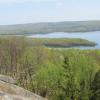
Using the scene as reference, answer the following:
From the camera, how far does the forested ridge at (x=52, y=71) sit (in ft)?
155

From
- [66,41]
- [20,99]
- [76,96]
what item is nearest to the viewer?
[20,99]

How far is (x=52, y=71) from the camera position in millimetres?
57812

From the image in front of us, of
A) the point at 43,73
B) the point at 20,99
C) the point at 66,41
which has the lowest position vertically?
the point at 66,41

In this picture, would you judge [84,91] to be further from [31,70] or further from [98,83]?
[31,70]

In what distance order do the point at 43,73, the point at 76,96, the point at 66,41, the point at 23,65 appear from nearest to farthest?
the point at 76,96, the point at 43,73, the point at 23,65, the point at 66,41

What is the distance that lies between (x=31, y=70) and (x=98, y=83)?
82.0ft

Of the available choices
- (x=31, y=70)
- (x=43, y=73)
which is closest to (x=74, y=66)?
(x=43, y=73)

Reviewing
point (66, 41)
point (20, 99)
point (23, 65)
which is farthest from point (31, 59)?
point (66, 41)

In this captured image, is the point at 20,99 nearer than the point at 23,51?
Yes

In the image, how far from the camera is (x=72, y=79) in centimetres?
4750

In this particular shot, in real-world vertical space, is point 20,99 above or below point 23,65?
above

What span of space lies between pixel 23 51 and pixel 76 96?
3250 cm

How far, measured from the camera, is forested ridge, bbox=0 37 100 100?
47.3 meters

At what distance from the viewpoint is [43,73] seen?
58.5 m
